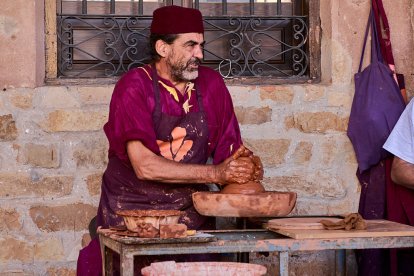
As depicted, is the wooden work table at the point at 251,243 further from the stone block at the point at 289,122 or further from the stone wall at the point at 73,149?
the stone block at the point at 289,122

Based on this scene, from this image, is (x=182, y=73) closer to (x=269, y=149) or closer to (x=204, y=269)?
(x=269, y=149)

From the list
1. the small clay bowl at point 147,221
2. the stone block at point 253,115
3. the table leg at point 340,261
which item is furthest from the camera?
the stone block at point 253,115

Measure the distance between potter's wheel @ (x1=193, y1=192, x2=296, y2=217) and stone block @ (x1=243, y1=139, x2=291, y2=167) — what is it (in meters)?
1.14

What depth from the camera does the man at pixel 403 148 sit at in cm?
522

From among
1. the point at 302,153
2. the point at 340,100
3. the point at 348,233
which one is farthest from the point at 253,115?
the point at 348,233

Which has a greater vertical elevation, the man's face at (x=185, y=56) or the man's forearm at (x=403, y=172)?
the man's face at (x=185, y=56)

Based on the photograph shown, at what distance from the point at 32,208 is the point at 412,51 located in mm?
2419

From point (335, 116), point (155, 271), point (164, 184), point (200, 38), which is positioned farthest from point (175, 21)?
point (155, 271)

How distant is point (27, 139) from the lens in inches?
215

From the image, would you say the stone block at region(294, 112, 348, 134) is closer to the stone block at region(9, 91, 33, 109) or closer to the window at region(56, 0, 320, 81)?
the window at region(56, 0, 320, 81)

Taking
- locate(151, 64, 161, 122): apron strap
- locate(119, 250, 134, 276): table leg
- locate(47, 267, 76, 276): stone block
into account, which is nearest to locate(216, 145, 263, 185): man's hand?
locate(151, 64, 161, 122): apron strap

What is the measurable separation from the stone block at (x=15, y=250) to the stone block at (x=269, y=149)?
1392 millimetres

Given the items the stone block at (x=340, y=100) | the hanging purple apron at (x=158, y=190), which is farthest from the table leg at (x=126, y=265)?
the stone block at (x=340, y=100)

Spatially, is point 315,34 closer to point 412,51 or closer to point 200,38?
point 412,51
